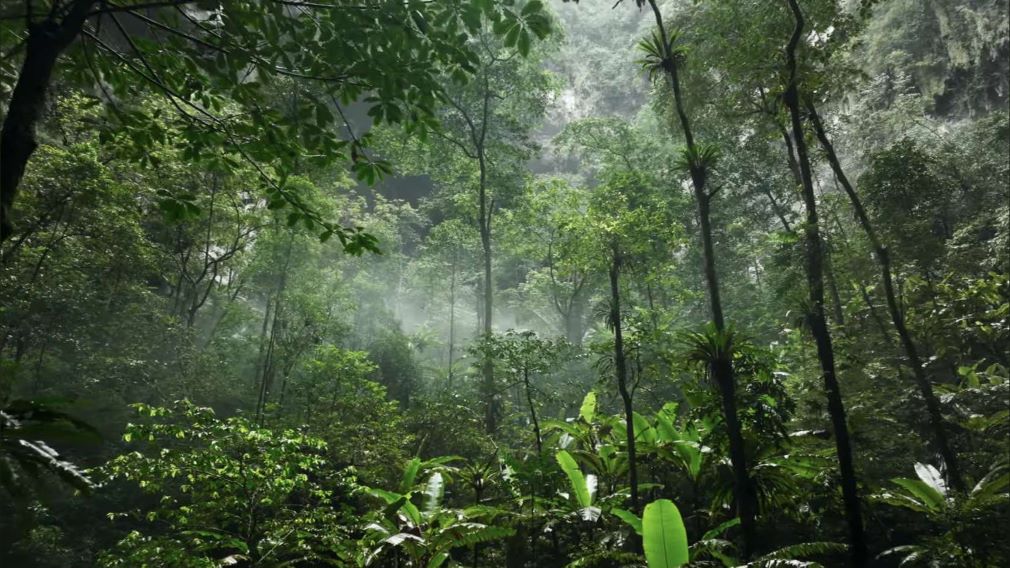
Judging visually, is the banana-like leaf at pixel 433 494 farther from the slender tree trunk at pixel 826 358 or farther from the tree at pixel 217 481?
the slender tree trunk at pixel 826 358

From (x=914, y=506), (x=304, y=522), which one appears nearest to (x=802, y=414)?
(x=914, y=506)

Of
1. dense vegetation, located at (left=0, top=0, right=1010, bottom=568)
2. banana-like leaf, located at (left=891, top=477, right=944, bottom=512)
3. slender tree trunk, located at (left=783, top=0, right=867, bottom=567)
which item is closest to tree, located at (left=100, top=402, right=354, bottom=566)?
dense vegetation, located at (left=0, top=0, right=1010, bottom=568)

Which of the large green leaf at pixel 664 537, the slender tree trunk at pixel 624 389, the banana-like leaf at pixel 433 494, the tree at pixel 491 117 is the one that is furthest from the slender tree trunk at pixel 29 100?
the tree at pixel 491 117

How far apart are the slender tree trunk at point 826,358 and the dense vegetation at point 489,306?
0.05 meters

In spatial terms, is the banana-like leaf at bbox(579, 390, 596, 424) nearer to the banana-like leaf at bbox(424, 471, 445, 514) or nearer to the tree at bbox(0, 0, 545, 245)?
the banana-like leaf at bbox(424, 471, 445, 514)

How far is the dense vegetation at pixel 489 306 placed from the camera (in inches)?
97.1

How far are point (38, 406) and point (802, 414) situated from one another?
11.8 meters

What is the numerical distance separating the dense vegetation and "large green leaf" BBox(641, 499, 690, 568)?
0.12 feet

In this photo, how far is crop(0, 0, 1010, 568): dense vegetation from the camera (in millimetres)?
2467

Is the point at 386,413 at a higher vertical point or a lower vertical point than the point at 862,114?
lower

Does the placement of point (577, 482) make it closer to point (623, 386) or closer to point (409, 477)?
point (623, 386)

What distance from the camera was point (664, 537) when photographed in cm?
579

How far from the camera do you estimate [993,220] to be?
11.3 meters

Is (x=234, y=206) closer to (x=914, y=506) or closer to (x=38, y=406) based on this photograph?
(x=38, y=406)
